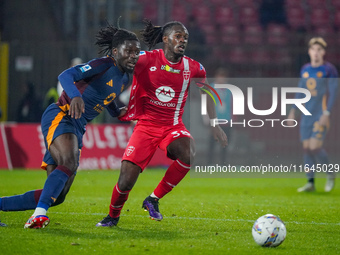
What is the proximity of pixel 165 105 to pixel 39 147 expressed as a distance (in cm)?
785

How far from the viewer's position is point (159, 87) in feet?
21.1

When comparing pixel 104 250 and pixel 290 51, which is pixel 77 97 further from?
pixel 290 51

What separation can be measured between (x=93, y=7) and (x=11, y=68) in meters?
4.33

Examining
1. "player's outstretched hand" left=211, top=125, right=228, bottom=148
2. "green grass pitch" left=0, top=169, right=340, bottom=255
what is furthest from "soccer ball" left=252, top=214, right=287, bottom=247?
"player's outstretched hand" left=211, top=125, right=228, bottom=148

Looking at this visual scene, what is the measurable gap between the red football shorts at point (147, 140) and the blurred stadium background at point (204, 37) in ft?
30.4

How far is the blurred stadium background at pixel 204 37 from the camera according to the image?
15.8 m

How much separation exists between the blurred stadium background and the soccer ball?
1044 centimetres

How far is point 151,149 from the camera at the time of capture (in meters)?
6.26

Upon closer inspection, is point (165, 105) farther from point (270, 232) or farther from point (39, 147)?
point (39, 147)

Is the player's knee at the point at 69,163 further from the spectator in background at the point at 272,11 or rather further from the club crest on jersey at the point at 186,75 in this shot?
the spectator in background at the point at 272,11

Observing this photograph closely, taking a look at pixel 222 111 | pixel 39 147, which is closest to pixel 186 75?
pixel 39 147

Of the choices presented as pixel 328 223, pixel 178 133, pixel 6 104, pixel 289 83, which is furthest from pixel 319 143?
pixel 6 104

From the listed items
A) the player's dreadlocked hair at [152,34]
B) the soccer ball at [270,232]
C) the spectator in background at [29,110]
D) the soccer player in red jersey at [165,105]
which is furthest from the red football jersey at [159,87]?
the spectator in background at [29,110]

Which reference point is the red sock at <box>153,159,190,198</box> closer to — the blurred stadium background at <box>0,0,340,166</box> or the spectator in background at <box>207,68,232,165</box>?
the spectator in background at <box>207,68,232,165</box>
